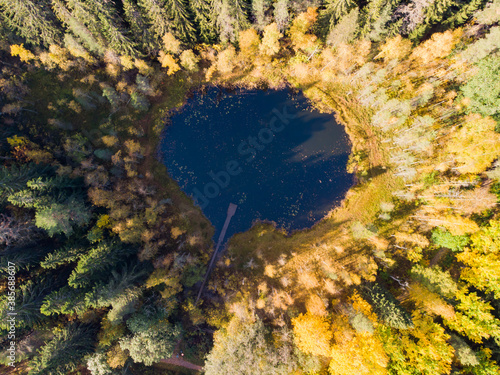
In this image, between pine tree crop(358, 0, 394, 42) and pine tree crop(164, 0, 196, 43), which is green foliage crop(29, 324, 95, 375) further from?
pine tree crop(358, 0, 394, 42)

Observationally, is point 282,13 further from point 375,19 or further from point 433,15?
point 433,15

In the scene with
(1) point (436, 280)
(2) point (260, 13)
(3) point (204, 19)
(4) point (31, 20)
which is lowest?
(1) point (436, 280)

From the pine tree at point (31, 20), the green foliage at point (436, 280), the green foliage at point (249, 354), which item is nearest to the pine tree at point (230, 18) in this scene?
the pine tree at point (31, 20)

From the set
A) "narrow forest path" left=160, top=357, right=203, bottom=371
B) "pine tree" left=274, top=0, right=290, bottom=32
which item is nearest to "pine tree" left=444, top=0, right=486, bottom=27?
"pine tree" left=274, top=0, right=290, bottom=32

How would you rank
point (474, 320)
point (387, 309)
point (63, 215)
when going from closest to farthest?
point (63, 215)
point (387, 309)
point (474, 320)

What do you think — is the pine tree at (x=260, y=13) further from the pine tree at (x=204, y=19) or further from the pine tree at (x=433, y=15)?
the pine tree at (x=433, y=15)

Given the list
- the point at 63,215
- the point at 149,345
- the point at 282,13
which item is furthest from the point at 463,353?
the point at 63,215
